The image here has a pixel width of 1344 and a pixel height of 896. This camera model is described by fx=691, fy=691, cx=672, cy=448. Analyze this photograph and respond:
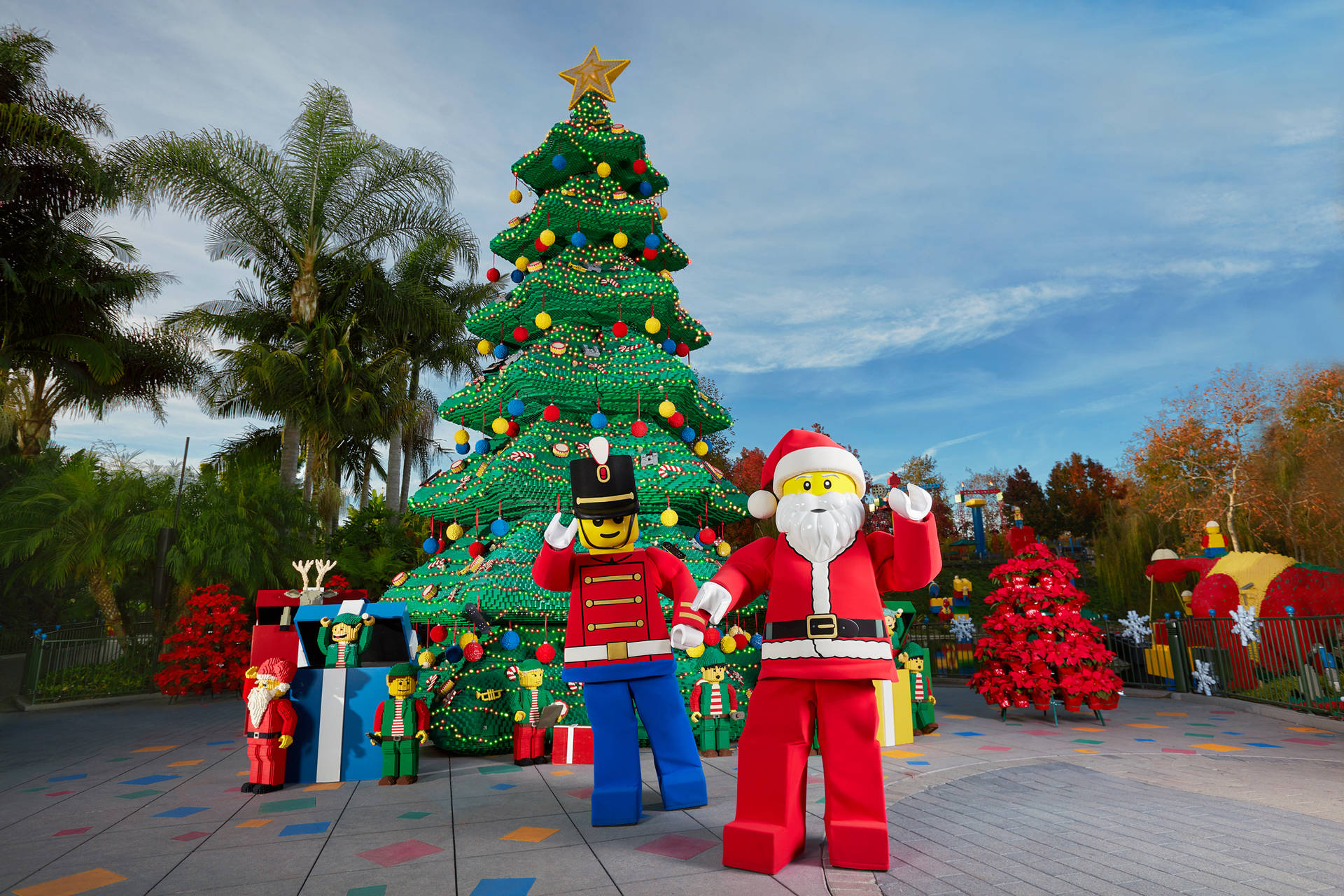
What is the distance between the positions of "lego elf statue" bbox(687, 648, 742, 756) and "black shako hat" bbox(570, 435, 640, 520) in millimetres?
2844

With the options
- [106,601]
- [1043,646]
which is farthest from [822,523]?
[106,601]

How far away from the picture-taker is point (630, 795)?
432 centimetres

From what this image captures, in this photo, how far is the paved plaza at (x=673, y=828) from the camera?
11.0 ft

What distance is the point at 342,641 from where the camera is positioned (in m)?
6.09

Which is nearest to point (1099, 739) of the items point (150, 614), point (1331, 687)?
point (1331, 687)

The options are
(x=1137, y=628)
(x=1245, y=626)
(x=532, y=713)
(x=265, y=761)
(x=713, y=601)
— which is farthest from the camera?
(x=1137, y=628)

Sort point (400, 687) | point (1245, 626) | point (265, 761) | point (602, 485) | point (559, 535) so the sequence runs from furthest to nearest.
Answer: point (1245, 626) → point (400, 687) → point (265, 761) → point (559, 535) → point (602, 485)

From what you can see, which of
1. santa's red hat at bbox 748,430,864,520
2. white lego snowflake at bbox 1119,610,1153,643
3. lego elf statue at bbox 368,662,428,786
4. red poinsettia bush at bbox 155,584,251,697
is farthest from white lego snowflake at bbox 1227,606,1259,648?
red poinsettia bush at bbox 155,584,251,697

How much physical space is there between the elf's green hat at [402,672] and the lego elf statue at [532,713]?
1.07 m

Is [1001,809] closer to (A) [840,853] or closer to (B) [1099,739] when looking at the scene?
(A) [840,853]

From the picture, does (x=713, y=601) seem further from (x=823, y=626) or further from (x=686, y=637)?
(x=823, y=626)

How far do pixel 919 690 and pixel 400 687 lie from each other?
17.6 feet

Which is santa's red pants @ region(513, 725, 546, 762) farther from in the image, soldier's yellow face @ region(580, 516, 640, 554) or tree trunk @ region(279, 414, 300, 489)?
tree trunk @ region(279, 414, 300, 489)

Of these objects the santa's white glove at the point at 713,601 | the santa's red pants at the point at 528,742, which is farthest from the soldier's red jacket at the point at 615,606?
the santa's red pants at the point at 528,742
